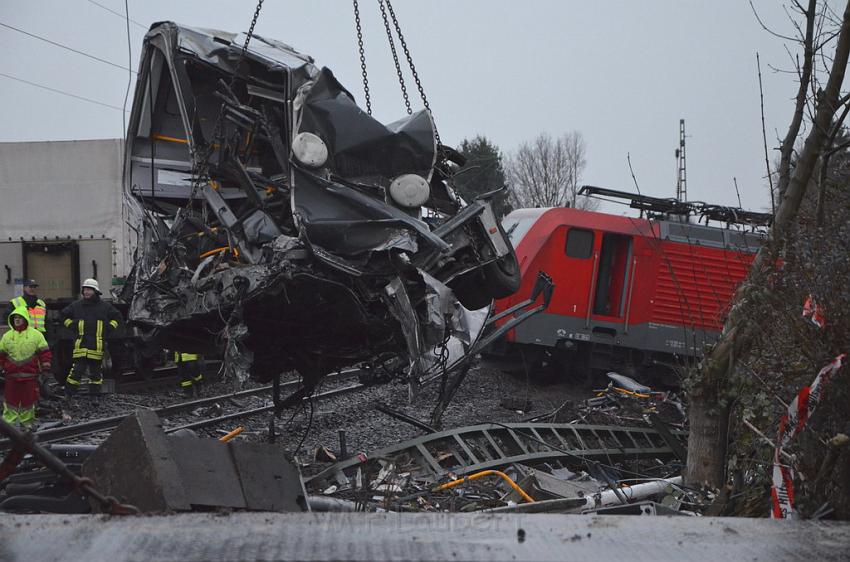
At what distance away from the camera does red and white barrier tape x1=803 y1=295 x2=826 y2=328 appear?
409cm

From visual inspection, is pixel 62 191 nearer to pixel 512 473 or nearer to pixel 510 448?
pixel 510 448

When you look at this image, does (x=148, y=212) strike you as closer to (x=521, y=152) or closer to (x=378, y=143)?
(x=378, y=143)

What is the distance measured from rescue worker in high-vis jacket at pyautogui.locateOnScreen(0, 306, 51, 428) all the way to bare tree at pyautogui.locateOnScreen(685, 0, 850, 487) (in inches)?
277

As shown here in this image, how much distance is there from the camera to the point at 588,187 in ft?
45.2

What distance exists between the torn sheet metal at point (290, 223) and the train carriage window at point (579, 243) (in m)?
7.20

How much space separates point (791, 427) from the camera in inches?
166

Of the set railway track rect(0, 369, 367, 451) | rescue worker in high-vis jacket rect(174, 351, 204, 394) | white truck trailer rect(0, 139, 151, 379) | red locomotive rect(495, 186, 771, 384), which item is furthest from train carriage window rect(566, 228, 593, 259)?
white truck trailer rect(0, 139, 151, 379)

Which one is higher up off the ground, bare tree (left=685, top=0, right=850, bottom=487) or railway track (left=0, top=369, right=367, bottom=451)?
bare tree (left=685, top=0, right=850, bottom=487)

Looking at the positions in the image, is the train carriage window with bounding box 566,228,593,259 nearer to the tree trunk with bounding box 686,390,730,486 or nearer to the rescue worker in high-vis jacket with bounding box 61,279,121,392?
the rescue worker in high-vis jacket with bounding box 61,279,121,392

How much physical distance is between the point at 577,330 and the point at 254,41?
8.61 meters

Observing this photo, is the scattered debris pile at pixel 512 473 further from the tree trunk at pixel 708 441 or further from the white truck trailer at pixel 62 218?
the white truck trailer at pixel 62 218

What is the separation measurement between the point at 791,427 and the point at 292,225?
4003mm

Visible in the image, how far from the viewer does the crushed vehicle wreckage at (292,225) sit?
21.6 feet

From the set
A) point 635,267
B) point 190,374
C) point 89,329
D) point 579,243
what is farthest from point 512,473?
point 635,267
